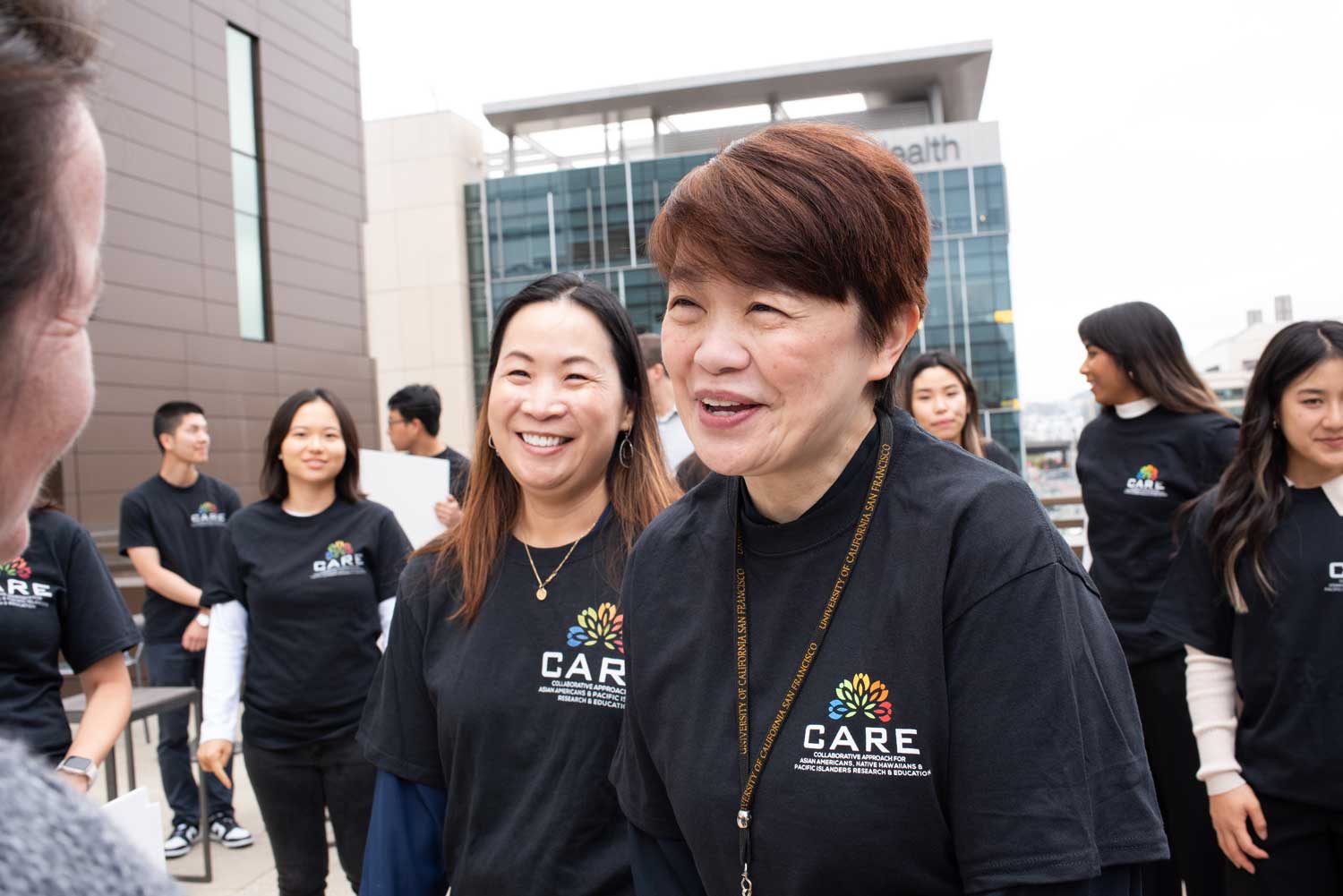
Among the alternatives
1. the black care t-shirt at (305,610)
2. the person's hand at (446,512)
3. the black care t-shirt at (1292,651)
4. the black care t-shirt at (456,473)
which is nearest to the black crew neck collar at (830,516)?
the black care t-shirt at (1292,651)

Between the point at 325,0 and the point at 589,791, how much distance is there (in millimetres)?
19039

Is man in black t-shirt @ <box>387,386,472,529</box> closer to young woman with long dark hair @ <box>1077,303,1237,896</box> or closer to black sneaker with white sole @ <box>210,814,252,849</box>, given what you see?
black sneaker with white sole @ <box>210,814,252,849</box>

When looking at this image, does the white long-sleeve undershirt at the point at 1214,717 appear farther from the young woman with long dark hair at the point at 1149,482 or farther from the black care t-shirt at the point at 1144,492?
the black care t-shirt at the point at 1144,492

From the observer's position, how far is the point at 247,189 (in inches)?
645

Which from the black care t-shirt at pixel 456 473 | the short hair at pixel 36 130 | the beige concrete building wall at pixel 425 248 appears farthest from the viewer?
the beige concrete building wall at pixel 425 248

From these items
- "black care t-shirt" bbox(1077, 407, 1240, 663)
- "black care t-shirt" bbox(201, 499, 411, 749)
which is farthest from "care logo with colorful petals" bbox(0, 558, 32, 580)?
"black care t-shirt" bbox(1077, 407, 1240, 663)

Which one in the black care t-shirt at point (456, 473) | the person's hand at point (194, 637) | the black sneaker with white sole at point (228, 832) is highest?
the black care t-shirt at point (456, 473)

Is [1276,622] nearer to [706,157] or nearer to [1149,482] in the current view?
[1149,482]

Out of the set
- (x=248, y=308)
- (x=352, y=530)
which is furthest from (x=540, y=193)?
(x=352, y=530)

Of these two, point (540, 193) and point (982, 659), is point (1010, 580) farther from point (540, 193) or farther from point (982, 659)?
point (540, 193)

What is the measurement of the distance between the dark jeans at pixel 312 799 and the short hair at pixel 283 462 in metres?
1.03

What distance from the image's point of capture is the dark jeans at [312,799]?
3721mm

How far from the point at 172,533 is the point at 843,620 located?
5.76m

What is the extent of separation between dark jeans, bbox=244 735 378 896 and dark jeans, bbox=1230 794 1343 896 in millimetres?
2843
